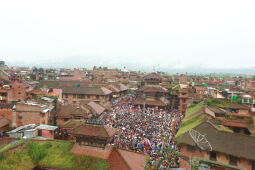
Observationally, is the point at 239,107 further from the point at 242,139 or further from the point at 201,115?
the point at 242,139

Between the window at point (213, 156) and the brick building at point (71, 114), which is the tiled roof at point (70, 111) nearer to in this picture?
the brick building at point (71, 114)

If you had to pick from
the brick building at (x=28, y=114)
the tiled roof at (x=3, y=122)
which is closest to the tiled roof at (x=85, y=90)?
the brick building at (x=28, y=114)

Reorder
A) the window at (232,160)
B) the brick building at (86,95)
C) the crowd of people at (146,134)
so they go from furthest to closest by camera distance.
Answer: the brick building at (86,95), the crowd of people at (146,134), the window at (232,160)

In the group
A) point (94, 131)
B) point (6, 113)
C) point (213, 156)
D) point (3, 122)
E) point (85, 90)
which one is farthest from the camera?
point (85, 90)

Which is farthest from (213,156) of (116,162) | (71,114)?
(71,114)

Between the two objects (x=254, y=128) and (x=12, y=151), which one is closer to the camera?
(x=12, y=151)

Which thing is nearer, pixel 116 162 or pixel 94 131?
pixel 116 162

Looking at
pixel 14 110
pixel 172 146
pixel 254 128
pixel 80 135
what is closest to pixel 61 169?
pixel 80 135

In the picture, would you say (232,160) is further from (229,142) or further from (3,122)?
(3,122)

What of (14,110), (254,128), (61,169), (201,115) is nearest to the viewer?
(61,169)

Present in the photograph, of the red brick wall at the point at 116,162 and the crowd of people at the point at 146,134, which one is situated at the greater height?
the red brick wall at the point at 116,162

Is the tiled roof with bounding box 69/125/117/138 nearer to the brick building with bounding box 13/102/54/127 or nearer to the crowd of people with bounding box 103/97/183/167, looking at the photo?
the crowd of people with bounding box 103/97/183/167
